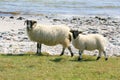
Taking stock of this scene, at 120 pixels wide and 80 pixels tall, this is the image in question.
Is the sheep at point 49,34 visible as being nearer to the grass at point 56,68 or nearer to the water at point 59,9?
the grass at point 56,68

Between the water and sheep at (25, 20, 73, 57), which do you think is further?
the water

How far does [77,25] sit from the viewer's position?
3094 cm

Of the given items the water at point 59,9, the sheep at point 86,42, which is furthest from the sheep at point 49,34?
the water at point 59,9

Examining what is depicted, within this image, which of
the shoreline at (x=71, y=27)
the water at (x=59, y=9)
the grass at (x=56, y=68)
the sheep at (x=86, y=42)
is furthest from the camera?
the water at (x=59, y=9)

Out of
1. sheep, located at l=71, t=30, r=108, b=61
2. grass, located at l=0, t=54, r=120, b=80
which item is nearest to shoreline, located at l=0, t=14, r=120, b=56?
sheep, located at l=71, t=30, r=108, b=61

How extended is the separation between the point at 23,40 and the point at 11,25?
7.32 m

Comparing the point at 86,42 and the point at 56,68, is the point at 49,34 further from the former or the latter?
the point at 56,68

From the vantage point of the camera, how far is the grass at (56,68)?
40.8 ft

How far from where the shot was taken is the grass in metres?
12.4

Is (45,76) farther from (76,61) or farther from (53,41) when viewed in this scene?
(53,41)

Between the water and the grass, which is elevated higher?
the grass

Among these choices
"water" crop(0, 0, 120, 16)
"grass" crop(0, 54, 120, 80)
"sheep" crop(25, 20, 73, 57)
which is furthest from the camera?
"water" crop(0, 0, 120, 16)

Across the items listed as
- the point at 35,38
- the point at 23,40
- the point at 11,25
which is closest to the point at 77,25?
the point at 11,25

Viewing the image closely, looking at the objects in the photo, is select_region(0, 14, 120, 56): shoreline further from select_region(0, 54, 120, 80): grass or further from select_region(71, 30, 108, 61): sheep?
select_region(0, 54, 120, 80): grass
